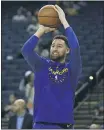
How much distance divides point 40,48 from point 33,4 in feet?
16.1

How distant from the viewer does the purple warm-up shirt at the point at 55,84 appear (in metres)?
5.59

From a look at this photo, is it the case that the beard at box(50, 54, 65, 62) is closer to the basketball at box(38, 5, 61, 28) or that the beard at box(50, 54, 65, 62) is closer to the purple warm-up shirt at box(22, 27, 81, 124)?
the purple warm-up shirt at box(22, 27, 81, 124)

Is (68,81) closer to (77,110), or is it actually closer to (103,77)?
(77,110)

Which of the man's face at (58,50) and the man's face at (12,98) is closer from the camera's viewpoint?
the man's face at (58,50)

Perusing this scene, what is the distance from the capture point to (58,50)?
576cm

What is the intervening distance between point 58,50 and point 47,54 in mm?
9596

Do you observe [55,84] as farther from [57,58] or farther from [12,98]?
[12,98]

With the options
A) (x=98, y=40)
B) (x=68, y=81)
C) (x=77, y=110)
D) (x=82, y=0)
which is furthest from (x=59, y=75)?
(x=82, y=0)

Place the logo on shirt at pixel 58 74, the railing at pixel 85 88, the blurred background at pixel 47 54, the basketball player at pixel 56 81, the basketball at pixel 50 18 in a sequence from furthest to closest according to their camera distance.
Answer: the railing at pixel 85 88 < the blurred background at pixel 47 54 < the basketball at pixel 50 18 < the logo on shirt at pixel 58 74 < the basketball player at pixel 56 81

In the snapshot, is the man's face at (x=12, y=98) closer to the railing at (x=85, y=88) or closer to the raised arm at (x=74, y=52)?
the railing at (x=85, y=88)

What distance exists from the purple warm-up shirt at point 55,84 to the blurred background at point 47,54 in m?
5.68

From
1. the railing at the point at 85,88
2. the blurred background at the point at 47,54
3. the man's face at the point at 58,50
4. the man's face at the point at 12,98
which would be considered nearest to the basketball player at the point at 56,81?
the man's face at the point at 58,50

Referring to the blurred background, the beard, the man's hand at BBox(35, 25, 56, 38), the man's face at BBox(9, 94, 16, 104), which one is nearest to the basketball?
the man's hand at BBox(35, 25, 56, 38)

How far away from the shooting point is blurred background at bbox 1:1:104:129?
13.6m
